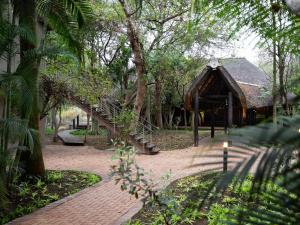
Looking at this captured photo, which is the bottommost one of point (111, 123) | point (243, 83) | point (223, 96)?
point (111, 123)

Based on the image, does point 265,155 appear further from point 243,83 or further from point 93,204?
point 243,83

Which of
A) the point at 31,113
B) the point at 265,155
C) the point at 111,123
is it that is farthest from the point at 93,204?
the point at 111,123

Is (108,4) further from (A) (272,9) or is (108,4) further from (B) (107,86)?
(A) (272,9)

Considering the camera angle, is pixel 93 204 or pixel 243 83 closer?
pixel 93 204

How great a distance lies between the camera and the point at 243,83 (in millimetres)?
17312

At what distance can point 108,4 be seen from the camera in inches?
650

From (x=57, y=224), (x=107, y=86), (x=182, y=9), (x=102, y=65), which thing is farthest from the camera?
(x=102, y=65)

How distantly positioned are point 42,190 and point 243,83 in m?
12.1

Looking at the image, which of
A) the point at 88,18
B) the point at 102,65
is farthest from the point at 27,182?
the point at 102,65

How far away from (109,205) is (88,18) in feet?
14.5

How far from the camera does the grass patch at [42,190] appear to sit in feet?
21.2

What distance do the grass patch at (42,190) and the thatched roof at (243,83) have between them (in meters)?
6.92

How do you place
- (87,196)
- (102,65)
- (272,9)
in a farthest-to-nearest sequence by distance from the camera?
(102,65), (87,196), (272,9)

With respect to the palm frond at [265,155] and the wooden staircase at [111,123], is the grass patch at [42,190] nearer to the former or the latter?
the wooden staircase at [111,123]
